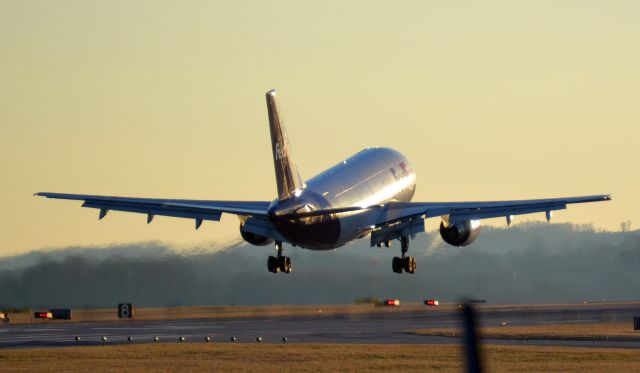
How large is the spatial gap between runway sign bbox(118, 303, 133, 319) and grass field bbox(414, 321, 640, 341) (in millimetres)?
30716

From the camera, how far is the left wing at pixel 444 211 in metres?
71.9

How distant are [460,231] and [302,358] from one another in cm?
2423

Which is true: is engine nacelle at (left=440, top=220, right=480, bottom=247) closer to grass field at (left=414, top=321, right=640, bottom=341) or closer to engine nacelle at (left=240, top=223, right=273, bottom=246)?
grass field at (left=414, top=321, right=640, bottom=341)

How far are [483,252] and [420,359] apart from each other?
61320 mm

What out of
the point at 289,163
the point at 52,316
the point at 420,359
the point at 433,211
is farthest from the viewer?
the point at 52,316

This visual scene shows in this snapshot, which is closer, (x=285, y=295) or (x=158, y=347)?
(x=158, y=347)

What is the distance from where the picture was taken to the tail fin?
63.5 metres

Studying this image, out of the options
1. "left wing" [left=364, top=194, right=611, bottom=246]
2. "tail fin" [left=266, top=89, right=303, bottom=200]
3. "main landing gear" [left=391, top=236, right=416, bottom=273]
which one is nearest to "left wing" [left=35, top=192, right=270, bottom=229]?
"tail fin" [left=266, top=89, right=303, bottom=200]

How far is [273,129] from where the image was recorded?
65.4 meters

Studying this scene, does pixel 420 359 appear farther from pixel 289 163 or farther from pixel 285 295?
pixel 285 295

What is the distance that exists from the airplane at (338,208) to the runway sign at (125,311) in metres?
26.9

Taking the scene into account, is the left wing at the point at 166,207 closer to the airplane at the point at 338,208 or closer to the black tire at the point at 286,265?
the airplane at the point at 338,208

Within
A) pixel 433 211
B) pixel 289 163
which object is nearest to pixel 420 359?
pixel 289 163

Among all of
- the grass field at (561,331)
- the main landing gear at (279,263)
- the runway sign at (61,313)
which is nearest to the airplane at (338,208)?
the main landing gear at (279,263)
